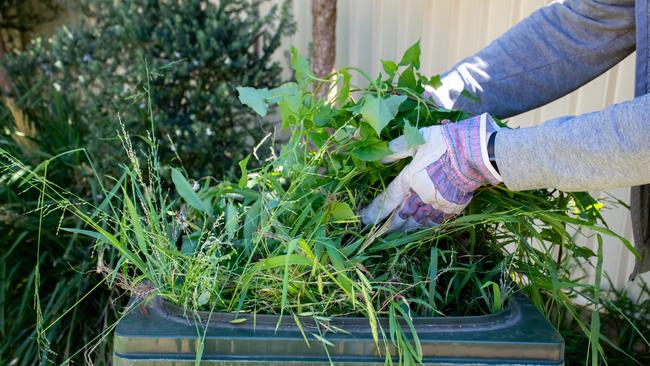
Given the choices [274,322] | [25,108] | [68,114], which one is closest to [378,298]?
[274,322]

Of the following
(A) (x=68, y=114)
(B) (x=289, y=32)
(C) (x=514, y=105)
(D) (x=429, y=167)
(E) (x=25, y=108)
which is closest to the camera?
(D) (x=429, y=167)

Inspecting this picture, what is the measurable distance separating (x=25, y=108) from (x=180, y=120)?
1.51 metres

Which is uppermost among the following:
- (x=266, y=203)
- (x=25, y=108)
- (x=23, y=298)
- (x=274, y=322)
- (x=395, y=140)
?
(x=395, y=140)

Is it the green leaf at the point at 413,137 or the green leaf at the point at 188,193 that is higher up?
the green leaf at the point at 413,137

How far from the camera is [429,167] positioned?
1194 millimetres

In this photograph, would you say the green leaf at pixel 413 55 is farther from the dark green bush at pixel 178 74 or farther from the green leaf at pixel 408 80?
the dark green bush at pixel 178 74

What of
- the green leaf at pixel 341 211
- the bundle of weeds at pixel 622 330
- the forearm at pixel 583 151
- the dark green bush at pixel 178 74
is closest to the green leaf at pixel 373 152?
the green leaf at pixel 341 211

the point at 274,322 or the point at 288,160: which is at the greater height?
the point at 288,160

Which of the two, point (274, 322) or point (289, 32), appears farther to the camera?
point (289, 32)

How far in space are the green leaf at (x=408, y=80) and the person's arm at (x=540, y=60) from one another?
0.72 ft

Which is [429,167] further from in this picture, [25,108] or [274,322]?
[25,108]

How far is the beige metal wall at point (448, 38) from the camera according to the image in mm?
2438

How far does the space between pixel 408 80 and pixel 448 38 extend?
1880 millimetres

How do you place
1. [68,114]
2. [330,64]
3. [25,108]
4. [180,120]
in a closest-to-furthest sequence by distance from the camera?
[180,120] → [330,64] → [68,114] → [25,108]
